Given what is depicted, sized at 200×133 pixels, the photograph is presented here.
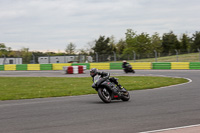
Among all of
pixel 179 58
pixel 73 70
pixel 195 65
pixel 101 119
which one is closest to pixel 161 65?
pixel 195 65

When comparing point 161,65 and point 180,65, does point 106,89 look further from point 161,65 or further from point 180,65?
point 161,65

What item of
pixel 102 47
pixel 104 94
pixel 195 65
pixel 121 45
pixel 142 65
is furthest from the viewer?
pixel 121 45

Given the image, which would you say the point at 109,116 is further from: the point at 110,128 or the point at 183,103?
the point at 183,103

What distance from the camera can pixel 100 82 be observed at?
1013cm

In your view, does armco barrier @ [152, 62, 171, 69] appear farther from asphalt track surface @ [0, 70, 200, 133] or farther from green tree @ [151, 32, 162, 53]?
green tree @ [151, 32, 162, 53]

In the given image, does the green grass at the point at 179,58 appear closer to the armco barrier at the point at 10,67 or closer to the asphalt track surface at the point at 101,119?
the armco barrier at the point at 10,67

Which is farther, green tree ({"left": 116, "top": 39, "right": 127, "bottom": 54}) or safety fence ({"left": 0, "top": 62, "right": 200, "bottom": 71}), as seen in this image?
green tree ({"left": 116, "top": 39, "right": 127, "bottom": 54})

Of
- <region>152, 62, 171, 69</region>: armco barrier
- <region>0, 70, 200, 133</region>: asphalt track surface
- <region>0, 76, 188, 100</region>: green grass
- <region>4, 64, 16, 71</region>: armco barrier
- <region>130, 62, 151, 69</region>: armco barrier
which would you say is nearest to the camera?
<region>0, 70, 200, 133</region>: asphalt track surface

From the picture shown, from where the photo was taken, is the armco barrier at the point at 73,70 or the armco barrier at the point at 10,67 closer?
the armco barrier at the point at 73,70

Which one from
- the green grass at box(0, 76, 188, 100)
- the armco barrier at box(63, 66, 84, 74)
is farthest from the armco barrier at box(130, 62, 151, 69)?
the green grass at box(0, 76, 188, 100)

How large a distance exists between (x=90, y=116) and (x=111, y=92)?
9.46 ft

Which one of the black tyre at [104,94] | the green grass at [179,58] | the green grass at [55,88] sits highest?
the green grass at [179,58]

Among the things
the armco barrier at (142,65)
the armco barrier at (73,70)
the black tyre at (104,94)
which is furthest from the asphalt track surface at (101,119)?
the armco barrier at (142,65)

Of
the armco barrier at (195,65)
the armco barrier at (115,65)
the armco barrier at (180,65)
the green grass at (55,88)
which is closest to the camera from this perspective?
the green grass at (55,88)
